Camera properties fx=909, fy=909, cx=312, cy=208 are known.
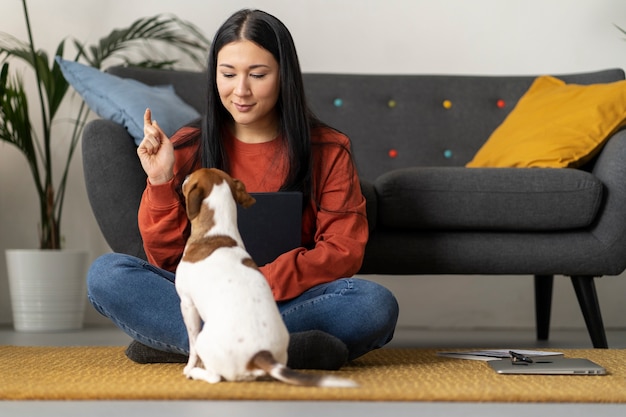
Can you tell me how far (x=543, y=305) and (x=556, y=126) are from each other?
72 cm

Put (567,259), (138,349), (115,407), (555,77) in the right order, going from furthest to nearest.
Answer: (555,77) → (567,259) → (138,349) → (115,407)

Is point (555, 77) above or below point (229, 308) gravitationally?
above

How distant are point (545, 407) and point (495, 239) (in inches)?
47.2

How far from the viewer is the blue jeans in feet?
6.40

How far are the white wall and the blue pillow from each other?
936 mm

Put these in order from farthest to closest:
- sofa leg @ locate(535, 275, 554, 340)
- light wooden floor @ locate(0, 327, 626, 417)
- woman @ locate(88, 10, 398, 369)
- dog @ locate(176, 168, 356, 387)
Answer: sofa leg @ locate(535, 275, 554, 340), woman @ locate(88, 10, 398, 369), dog @ locate(176, 168, 356, 387), light wooden floor @ locate(0, 327, 626, 417)

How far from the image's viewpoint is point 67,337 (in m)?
3.06

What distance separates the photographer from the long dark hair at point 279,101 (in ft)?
6.63

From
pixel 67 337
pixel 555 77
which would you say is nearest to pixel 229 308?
pixel 67 337

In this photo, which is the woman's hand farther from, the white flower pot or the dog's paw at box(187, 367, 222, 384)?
the white flower pot

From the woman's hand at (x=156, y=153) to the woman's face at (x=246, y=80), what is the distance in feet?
0.67

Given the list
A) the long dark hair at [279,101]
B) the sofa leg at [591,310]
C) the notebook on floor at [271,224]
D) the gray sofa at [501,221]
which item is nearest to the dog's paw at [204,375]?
the notebook on floor at [271,224]

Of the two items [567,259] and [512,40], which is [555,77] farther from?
[567,259]

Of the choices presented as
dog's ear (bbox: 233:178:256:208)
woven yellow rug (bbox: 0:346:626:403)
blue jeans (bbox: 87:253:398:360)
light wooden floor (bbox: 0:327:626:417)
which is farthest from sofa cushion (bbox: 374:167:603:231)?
light wooden floor (bbox: 0:327:626:417)
